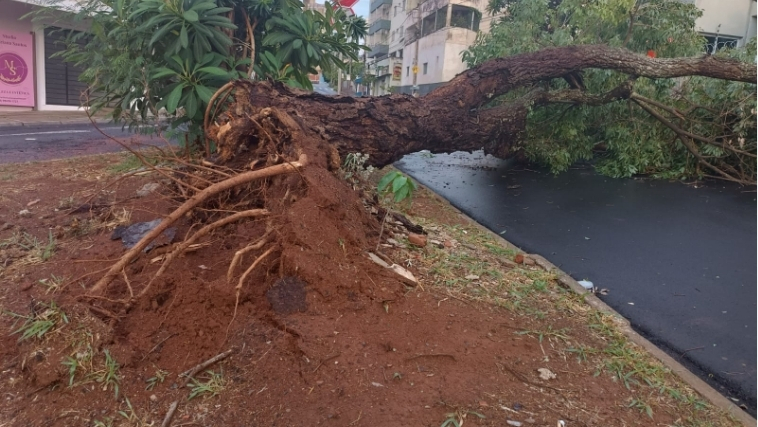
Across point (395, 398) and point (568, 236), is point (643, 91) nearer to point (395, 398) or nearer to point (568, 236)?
point (568, 236)

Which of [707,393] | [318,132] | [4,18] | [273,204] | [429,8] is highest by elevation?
[429,8]


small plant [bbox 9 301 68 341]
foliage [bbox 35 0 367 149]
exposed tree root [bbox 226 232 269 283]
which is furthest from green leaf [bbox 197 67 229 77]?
small plant [bbox 9 301 68 341]

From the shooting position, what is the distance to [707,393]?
267 centimetres

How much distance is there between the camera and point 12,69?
15570 millimetres

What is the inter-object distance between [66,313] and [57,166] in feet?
16.1

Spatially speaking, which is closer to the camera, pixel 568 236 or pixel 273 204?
pixel 273 204

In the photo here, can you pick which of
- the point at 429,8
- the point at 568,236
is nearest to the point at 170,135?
the point at 568,236

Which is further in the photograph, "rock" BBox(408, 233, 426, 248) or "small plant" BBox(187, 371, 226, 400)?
"rock" BBox(408, 233, 426, 248)

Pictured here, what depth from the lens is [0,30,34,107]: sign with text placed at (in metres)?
15.3

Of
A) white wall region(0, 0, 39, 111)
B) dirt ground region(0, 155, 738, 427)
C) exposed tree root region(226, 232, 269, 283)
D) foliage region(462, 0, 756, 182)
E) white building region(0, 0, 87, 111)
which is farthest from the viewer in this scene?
white building region(0, 0, 87, 111)

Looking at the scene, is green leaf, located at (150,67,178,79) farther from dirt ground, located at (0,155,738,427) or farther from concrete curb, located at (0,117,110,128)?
concrete curb, located at (0,117,110,128)

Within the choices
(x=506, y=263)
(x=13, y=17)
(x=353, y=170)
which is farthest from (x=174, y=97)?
(x=13, y=17)

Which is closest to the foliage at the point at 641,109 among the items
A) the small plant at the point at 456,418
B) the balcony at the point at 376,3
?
the small plant at the point at 456,418

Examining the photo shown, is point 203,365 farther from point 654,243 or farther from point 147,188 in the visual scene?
point 654,243
